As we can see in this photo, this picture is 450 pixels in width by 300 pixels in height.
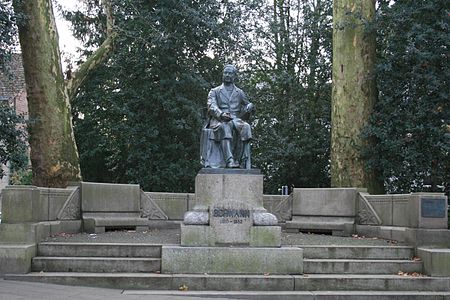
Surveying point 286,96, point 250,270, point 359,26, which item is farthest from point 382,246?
point 286,96

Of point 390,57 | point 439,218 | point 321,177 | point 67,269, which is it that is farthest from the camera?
point 321,177

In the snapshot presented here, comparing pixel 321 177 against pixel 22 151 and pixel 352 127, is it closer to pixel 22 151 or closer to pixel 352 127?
pixel 352 127

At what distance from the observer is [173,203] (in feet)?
56.9

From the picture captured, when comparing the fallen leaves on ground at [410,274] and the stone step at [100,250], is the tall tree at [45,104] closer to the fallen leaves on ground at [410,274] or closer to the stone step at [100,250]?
the stone step at [100,250]

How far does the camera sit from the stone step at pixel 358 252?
11.3m

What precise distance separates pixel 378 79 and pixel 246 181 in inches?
332

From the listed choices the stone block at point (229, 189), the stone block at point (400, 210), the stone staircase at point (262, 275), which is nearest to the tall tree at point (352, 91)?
the stone block at point (400, 210)

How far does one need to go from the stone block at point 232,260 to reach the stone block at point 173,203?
6.56 meters

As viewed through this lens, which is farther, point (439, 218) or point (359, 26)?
point (359, 26)

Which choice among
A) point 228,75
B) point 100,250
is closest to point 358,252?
A: point 228,75

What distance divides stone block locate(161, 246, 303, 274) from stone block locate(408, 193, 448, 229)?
2.59 metres

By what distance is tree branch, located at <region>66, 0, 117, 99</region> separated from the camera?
19797 millimetres

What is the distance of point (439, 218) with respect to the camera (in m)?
11.3

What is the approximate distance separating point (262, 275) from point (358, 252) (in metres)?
2.14
